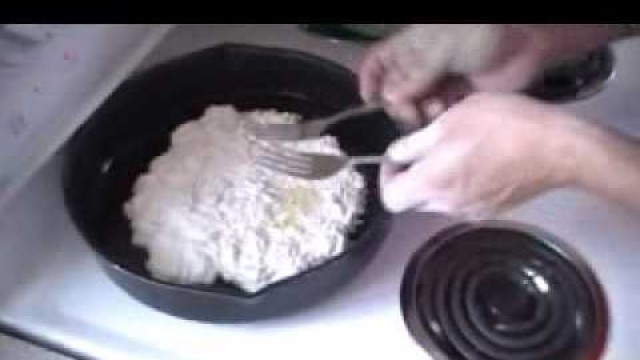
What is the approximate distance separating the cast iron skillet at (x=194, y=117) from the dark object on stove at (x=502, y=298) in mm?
59

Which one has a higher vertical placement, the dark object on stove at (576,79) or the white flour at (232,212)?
the dark object on stove at (576,79)

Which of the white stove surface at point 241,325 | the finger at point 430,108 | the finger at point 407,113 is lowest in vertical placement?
the white stove surface at point 241,325

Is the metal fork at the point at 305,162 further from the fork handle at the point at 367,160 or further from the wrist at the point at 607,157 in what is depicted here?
the wrist at the point at 607,157

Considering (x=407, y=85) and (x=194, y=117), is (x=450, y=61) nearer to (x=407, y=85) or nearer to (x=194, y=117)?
(x=407, y=85)

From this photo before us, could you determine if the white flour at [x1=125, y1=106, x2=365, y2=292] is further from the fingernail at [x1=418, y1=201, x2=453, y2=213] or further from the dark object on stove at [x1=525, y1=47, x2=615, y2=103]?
the dark object on stove at [x1=525, y1=47, x2=615, y2=103]

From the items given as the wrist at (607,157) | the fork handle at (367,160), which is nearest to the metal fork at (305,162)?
the fork handle at (367,160)

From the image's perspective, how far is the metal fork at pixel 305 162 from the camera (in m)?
0.79

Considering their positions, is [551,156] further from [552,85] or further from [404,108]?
[552,85]

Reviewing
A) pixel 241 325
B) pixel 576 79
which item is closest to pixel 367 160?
pixel 241 325

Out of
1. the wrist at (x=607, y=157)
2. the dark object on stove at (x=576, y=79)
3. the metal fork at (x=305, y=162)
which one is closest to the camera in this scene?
the wrist at (x=607, y=157)

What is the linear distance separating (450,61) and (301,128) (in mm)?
129

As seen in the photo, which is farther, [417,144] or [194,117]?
[194,117]

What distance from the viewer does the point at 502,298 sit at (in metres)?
0.79

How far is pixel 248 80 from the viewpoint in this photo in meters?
0.90
